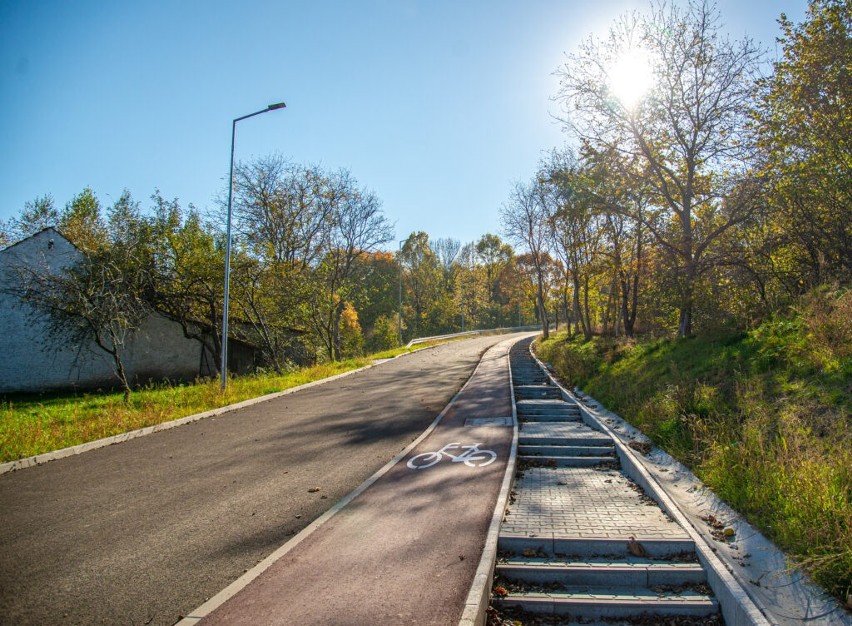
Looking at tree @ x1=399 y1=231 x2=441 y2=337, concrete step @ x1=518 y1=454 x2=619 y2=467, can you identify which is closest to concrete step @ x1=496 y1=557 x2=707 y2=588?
concrete step @ x1=518 y1=454 x2=619 y2=467

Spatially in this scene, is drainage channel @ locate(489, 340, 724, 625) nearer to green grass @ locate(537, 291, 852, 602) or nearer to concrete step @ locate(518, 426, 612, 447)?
green grass @ locate(537, 291, 852, 602)

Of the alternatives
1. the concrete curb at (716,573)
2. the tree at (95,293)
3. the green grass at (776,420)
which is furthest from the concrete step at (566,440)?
the tree at (95,293)

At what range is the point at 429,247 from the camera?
78812 mm

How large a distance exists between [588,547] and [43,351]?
23.6 metres

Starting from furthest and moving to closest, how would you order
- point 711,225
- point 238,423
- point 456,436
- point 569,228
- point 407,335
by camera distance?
point 407,335 < point 569,228 < point 711,225 < point 238,423 < point 456,436

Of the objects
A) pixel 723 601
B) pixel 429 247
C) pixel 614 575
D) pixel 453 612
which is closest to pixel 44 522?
pixel 453 612

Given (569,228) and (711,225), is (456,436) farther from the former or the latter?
(569,228)

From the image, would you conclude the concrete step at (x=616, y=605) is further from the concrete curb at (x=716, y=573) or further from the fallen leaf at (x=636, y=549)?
the fallen leaf at (x=636, y=549)

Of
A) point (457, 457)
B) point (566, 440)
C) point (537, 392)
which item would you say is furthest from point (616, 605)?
point (537, 392)

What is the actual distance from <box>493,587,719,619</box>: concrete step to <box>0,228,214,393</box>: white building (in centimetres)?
2146

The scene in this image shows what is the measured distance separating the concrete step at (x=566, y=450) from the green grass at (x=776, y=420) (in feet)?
2.93

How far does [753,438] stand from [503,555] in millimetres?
3616

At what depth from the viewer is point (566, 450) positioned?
9508mm

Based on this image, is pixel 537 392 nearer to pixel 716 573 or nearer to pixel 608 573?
pixel 608 573
